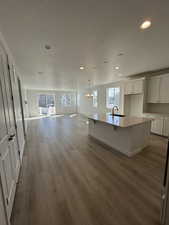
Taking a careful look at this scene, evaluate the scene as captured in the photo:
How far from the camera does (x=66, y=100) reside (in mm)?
11438

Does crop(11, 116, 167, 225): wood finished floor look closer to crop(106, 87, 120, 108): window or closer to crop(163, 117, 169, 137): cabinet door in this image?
crop(163, 117, 169, 137): cabinet door

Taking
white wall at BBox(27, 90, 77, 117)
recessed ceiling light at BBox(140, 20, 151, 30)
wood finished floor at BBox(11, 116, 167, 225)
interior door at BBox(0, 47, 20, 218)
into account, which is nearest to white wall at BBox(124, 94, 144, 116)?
wood finished floor at BBox(11, 116, 167, 225)

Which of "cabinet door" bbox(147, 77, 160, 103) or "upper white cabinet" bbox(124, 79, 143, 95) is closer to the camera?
"cabinet door" bbox(147, 77, 160, 103)

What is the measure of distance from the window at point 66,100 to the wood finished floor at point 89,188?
28.0 feet

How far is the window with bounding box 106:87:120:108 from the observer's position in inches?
270

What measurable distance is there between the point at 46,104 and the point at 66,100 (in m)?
2.12

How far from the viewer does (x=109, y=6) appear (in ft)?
4.39

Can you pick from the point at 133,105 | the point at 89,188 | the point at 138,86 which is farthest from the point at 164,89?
the point at 89,188

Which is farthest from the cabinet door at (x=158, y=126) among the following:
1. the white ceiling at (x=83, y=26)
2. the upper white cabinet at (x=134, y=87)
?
the white ceiling at (x=83, y=26)

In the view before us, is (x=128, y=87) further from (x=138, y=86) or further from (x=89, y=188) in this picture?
(x=89, y=188)

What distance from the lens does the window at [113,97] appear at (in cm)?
686

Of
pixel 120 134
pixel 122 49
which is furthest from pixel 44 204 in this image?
pixel 122 49

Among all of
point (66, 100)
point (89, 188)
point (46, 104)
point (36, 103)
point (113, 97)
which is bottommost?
point (89, 188)

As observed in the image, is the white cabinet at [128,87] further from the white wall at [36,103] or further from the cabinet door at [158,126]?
the white wall at [36,103]
